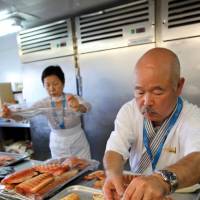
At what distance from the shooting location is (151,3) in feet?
6.81

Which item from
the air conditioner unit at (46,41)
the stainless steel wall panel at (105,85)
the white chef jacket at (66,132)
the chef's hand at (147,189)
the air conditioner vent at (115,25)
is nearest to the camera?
the chef's hand at (147,189)

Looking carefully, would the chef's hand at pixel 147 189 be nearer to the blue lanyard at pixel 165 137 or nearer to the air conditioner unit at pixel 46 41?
the blue lanyard at pixel 165 137

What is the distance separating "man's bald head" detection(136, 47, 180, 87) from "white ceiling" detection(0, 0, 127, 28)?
4.73ft

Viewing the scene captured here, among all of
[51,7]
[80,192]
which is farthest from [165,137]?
[51,7]

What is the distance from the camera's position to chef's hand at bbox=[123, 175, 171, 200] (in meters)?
0.65

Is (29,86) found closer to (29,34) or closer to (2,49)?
(29,34)

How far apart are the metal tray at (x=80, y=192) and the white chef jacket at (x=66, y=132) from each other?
96 cm

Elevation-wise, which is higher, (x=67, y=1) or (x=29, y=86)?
(x=67, y=1)

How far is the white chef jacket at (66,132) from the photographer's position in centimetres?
202

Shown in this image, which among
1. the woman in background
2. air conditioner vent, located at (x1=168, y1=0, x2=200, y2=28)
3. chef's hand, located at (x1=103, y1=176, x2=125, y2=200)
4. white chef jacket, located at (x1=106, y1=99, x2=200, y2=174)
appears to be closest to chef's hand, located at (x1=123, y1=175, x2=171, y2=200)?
chef's hand, located at (x1=103, y1=176, x2=125, y2=200)

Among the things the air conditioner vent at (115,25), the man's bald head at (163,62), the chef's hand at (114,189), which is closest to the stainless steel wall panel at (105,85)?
the air conditioner vent at (115,25)

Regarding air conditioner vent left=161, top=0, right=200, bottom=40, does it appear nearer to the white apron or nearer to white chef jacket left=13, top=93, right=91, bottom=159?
white chef jacket left=13, top=93, right=91, bottom=159

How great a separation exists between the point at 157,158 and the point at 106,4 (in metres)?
1.72

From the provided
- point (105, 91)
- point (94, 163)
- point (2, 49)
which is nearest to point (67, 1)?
point (105, 91)
